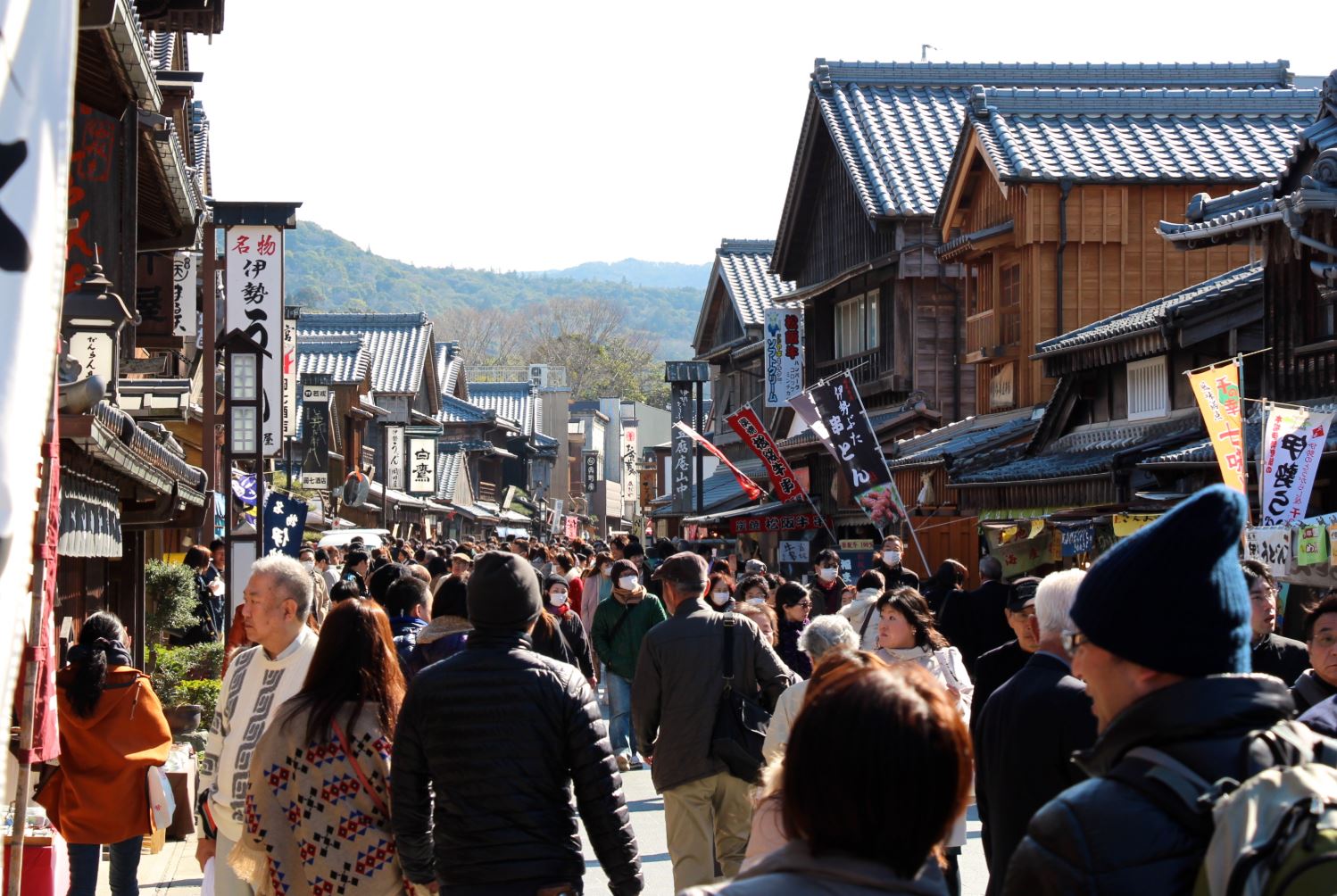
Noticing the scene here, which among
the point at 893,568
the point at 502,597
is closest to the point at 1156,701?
the point at 502,597

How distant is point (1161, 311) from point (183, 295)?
11.2 m

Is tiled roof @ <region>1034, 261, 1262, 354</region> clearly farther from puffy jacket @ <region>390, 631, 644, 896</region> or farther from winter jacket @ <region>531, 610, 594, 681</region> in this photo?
puffy jacket @ <region>390, 631, 644, 896</region>

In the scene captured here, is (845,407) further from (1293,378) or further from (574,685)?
(574,685)

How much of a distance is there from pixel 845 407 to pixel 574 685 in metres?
17.3

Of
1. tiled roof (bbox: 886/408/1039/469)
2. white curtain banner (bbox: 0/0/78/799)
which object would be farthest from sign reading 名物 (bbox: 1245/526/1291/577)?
tiled roof (bbox: 886/408/1039/469)

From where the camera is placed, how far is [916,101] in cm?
3188

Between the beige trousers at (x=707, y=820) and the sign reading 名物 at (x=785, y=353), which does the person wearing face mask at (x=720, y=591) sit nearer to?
the beige trousers at (x=707, y=820)

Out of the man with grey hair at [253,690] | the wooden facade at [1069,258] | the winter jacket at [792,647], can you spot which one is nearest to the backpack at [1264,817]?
the man with grey hair at [253,690]

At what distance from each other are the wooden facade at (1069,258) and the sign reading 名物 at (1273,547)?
11590 millimetres

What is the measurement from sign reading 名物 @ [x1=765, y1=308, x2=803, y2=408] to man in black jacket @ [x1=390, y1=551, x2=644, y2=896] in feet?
95.0

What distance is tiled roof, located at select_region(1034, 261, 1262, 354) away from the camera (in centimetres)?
1733

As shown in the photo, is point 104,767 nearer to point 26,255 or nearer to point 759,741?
point 759,741

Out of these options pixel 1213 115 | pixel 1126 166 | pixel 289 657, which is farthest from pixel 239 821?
pixel 1213 115

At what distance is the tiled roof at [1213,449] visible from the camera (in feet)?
46.8
